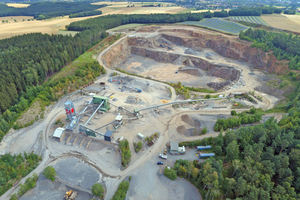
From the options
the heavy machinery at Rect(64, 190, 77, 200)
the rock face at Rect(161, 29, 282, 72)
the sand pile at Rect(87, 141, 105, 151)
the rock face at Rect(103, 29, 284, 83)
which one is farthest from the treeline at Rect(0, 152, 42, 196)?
the rock face at Rect(161, 29, 282, 72)

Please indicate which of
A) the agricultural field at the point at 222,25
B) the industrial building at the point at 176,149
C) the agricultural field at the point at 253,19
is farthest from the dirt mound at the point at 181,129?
the agricultural field at the point at 253,19

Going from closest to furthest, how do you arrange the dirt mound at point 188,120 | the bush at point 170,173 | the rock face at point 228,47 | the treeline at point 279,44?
the bush at point 170,173 → the dirt mound at point 188,120 → the treeline at point 279,44 → the rock face at point 228,47

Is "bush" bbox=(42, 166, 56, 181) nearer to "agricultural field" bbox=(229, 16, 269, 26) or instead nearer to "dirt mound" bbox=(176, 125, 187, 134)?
"dirt mound" bbox=(176, 125, 187, 134)

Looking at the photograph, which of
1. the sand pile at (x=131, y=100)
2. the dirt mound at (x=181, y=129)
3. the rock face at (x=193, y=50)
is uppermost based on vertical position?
the rock face at (x=193, y=50)

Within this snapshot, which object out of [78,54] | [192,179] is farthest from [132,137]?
[78,54]

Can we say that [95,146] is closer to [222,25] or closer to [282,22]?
[222,25]

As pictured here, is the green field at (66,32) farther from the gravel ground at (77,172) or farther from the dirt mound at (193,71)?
the gravel ground at (77,172)

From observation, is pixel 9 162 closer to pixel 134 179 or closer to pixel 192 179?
pixel 134 179
